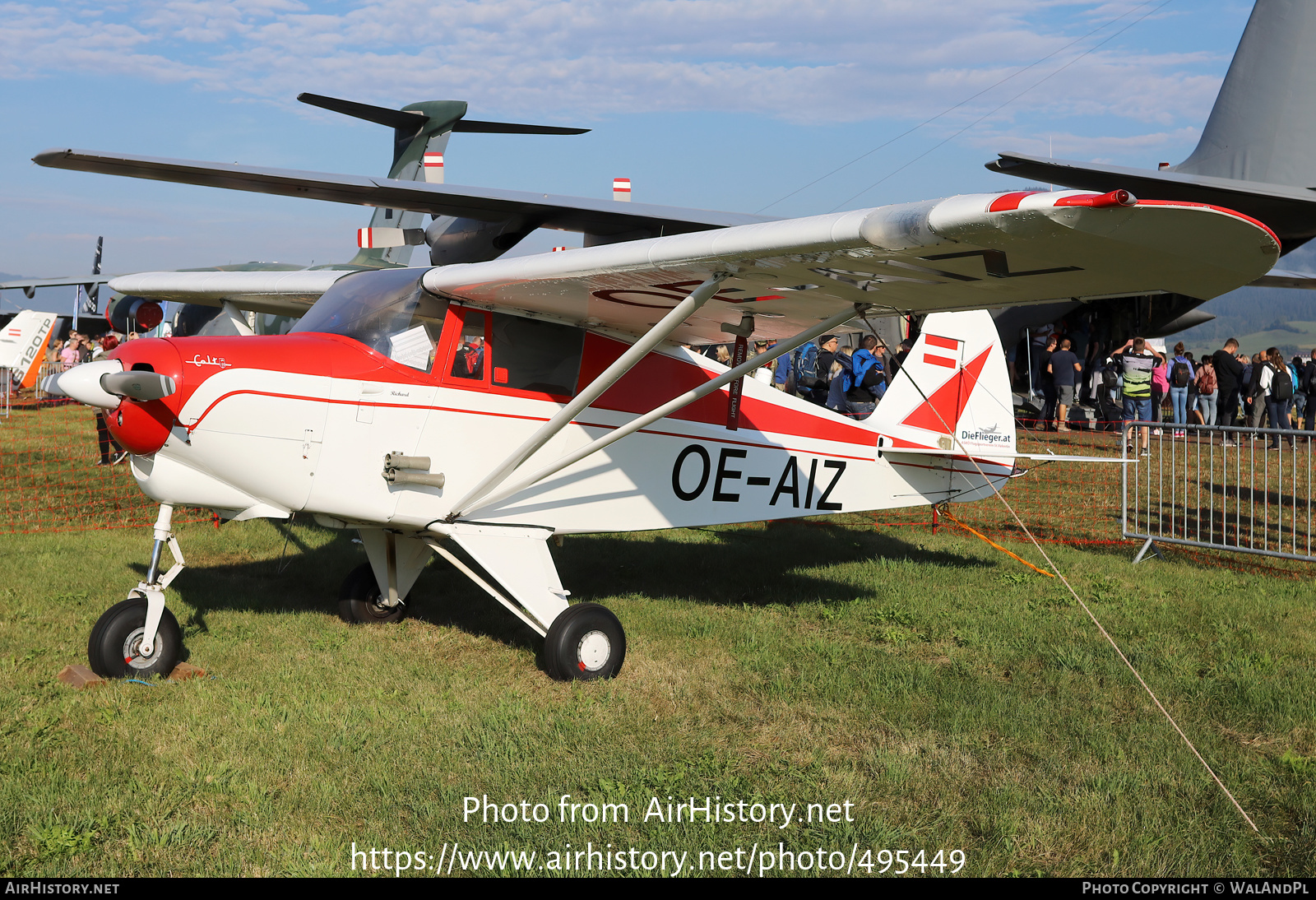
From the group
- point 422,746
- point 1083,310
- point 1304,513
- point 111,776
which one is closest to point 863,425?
point 422,746

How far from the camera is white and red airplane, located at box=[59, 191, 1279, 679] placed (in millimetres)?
3557

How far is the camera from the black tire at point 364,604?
6.25 m

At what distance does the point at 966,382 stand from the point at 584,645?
180 inches

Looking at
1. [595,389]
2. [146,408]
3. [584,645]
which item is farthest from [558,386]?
[146,408]

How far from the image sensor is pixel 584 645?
520 centimetres

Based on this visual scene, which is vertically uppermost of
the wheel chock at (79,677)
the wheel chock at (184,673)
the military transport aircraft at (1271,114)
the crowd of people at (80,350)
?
the military transport aircraft at (1271,114)

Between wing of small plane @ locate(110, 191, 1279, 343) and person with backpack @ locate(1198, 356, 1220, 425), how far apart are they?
54.3 feet

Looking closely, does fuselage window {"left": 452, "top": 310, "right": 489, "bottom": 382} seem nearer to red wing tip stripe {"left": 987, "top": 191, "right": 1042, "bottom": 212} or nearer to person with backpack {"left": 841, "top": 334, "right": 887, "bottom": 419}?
red wing tip stripe {"left": 987, "top": 191, "right": 1042, "bottom": 212}

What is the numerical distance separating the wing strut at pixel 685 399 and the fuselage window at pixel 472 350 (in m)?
0.68

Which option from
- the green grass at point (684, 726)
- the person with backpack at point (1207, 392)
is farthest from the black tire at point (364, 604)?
the person with backpack at point (1207, 392)

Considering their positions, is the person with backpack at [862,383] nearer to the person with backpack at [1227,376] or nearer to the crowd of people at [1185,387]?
the crowd of people at [1185,387]

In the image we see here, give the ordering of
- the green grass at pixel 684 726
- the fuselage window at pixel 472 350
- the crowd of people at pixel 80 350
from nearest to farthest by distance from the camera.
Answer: the green grass at pixel 684 726
the fuselage window at pixel 472 350
the crowd of people at pixel 80 350

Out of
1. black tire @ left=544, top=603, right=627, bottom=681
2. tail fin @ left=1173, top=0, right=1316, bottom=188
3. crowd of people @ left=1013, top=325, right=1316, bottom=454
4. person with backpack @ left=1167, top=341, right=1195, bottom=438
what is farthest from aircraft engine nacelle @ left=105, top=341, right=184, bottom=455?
tail fin @ left=1173, top=0, right=1316, bottom=188

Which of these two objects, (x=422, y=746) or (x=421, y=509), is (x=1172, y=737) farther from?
(x=421, y=509)
